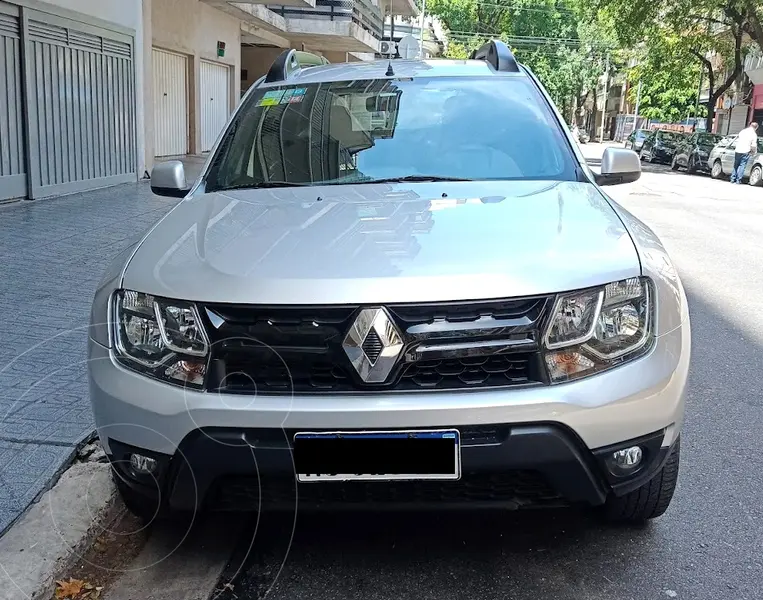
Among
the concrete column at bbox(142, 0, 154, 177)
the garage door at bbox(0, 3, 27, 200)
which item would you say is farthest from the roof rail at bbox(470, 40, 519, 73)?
the concrete column at bbox(142, 0, 154, 177)

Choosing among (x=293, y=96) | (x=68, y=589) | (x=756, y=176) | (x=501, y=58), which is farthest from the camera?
(x=756, y=176)

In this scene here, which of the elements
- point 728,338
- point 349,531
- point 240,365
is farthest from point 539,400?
point 728,338

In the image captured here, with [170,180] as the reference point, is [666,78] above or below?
above

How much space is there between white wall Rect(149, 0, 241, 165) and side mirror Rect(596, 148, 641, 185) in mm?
12118

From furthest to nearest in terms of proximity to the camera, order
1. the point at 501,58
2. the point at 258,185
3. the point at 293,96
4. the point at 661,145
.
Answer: the point at 661,145 < the point at 501,58 < the point at 293,96 < the point at 258,185

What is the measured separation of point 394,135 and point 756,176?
888 inches

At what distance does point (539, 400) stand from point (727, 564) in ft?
3.66

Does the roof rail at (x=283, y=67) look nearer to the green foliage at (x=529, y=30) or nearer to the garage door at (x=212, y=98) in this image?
the garage door at (x=212, y=98)

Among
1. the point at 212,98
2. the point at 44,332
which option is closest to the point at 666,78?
the point at 212,98

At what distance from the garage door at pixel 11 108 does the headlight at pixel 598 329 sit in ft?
31.0

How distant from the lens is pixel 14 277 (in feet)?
21.0

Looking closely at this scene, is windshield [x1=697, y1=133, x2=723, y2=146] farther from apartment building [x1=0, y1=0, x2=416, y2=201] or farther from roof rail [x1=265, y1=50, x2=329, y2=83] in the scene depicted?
roof rail [x1=265, y1=50, x2=329, y2=83]

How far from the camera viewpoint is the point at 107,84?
12914 millimetres

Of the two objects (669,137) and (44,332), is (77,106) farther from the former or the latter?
(669,137)
